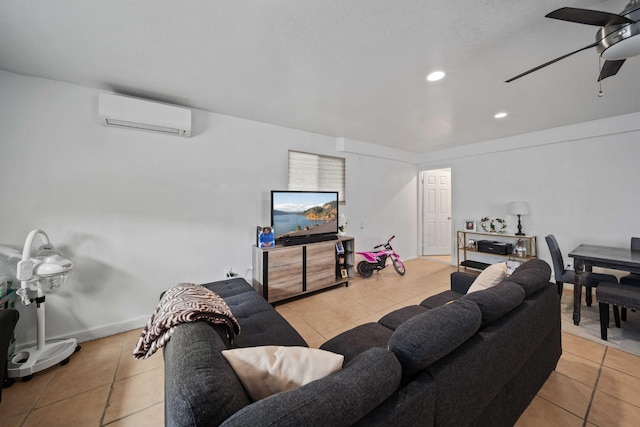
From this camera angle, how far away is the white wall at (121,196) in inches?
84.3

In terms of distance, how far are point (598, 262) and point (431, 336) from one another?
9.67ft

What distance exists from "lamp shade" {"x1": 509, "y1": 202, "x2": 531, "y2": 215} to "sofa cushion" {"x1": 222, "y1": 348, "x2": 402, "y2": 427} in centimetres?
441

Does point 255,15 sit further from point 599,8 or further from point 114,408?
point 114,408

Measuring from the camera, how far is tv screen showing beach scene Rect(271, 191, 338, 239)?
328 centimetres

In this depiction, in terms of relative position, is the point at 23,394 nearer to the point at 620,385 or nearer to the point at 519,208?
the point at 620,385

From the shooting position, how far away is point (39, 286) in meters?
1.95

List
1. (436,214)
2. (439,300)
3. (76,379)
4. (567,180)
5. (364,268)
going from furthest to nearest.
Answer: (436,214)
(364,268)
(567,180)
(439,300)
(76,379)

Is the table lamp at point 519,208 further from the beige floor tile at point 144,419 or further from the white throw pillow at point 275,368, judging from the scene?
the beige floor tile at point 144,419

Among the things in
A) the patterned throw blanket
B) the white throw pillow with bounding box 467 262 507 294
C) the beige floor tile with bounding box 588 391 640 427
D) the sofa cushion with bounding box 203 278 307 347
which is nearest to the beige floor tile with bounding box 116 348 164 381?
the sofa cushion with bounding box 203 278 307 347

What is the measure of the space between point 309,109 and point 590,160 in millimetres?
4250

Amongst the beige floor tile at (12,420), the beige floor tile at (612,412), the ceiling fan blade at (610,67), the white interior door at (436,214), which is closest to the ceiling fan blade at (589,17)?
the ceiling fan blade at (610,67)

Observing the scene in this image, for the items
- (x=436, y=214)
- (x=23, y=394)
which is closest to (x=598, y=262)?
(x=436, y=214)

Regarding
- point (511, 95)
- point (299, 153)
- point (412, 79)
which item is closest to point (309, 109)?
point (299, 153)

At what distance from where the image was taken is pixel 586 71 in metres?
2.11
